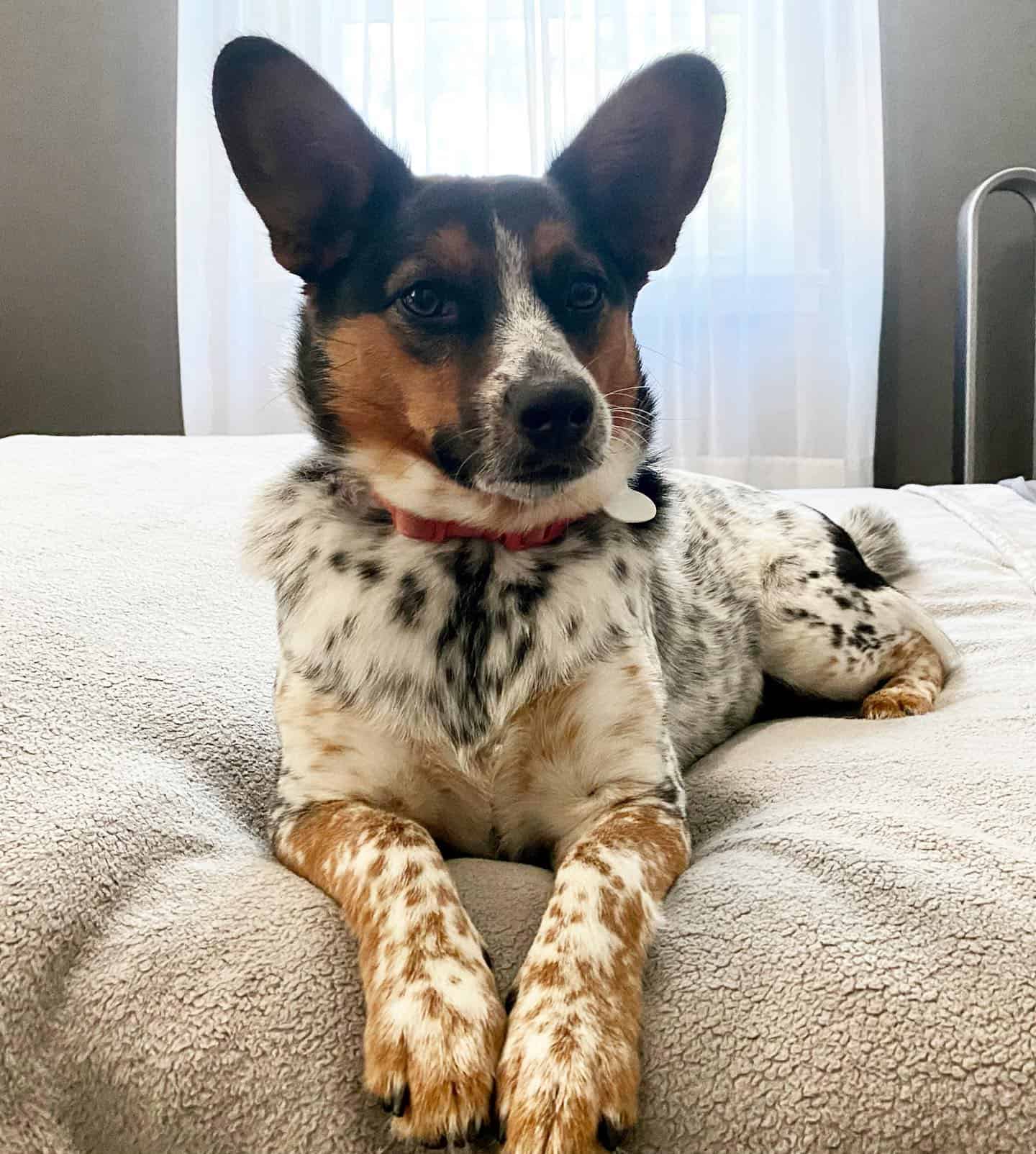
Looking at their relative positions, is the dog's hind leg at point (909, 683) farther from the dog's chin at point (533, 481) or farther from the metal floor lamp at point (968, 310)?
the metal floor lamp at point (968, 310)

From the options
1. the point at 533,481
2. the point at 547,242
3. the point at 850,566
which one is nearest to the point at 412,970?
the point at 533,481

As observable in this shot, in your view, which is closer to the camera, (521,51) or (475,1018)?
(475,1018)

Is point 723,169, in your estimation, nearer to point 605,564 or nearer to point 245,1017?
point 605,564

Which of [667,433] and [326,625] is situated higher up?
[667,433]

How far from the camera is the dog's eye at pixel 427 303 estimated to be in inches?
52.4

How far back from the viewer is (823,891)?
100cm

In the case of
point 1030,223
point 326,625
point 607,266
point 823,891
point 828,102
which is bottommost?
point 823,891

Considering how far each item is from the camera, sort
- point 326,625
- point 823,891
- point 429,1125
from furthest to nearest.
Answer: point 326,625 → point 823,891 → point 429,1125

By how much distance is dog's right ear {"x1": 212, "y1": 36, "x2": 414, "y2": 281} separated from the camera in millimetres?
1298

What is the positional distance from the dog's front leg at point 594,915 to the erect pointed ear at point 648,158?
0.65 m

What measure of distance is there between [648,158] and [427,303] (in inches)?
16.3

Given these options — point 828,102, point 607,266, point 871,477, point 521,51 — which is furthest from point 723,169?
point 607,266

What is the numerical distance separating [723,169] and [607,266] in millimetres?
2444

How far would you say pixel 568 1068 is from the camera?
0.82m
